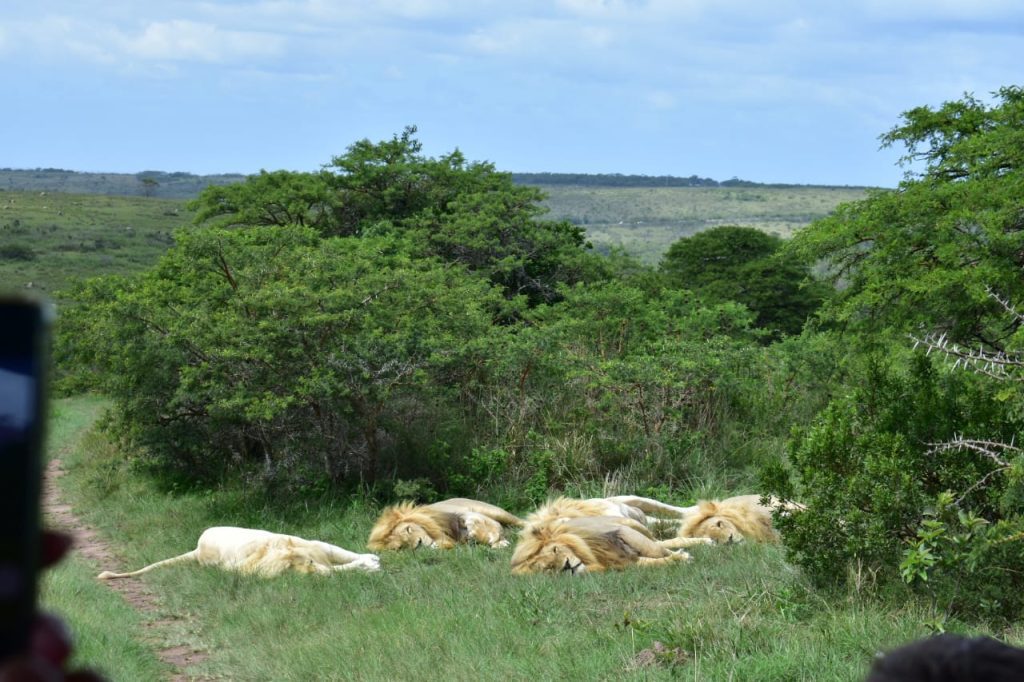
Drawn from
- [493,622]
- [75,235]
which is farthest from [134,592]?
[75,235]

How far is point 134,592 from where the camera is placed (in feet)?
29.5

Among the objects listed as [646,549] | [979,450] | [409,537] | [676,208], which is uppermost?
[676,208]

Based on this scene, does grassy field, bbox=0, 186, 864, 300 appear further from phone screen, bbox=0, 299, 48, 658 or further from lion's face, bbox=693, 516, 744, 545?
lion's face, bbox=693, 516, 744, 545

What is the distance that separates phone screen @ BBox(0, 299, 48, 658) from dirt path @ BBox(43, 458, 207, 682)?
331cm

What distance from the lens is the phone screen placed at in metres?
0.52

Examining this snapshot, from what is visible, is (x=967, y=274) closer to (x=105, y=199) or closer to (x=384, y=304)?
(x=384, y=304)

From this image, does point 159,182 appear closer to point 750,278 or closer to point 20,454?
point 750,278

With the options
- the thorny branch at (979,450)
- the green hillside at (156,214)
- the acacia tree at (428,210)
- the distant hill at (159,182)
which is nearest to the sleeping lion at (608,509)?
the thorny branch at (979,450)

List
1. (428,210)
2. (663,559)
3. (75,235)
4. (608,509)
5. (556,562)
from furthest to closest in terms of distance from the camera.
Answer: (75,235)
(428,210)
(608,509)
(663,559)
(556,562)

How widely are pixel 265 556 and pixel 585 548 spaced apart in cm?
267

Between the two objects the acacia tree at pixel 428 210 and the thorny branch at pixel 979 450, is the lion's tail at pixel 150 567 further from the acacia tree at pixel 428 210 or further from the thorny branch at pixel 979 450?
the acacia tree at pixel 428 210

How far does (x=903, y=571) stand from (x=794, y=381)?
8.92 metres

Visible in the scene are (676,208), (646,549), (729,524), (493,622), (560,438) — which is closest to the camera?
(493,622)

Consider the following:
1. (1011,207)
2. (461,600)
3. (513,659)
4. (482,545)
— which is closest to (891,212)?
(1011,207)
